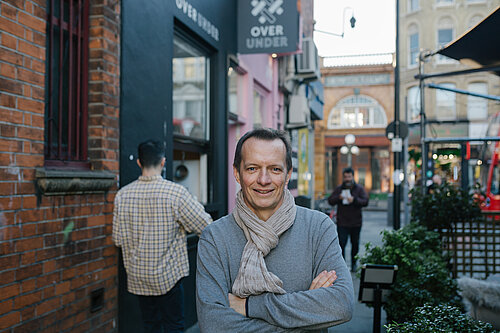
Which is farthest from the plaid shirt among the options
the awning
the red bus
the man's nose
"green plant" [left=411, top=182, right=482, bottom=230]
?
the red bus

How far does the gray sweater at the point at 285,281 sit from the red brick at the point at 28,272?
54.8 inches

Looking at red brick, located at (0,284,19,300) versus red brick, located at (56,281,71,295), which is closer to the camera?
red brick, located at (0,284,19,300)

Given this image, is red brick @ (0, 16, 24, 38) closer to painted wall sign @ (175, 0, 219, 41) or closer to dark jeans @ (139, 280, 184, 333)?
dark jeans @ (139, 280, 184, 333)

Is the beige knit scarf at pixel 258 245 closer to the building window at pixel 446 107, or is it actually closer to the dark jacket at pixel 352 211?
the dark jacket at pixel 352 211

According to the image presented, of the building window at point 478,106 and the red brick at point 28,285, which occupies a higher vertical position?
the building window at point 478,106

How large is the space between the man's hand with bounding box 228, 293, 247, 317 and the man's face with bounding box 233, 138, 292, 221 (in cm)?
41

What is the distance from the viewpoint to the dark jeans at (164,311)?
395 centimetres

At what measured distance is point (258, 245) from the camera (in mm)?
2121

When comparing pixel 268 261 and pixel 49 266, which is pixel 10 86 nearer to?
pixel 49 266

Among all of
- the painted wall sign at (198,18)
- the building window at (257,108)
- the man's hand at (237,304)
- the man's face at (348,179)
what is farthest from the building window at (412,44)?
the man's hand at (237,304)

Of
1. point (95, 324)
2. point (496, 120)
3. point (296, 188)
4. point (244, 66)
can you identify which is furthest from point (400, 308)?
→ point (496, 120)

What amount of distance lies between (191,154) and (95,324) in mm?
3000

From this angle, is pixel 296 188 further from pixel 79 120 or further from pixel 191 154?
pixel 79 120

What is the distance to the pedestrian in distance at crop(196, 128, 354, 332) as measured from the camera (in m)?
2.05
